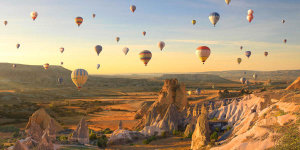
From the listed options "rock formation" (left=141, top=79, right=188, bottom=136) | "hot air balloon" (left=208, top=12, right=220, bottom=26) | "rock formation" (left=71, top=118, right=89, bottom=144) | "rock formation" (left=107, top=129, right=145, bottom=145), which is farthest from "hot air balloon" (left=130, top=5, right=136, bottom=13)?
"rock formation" (left=71, top=118, right=89, bottom=144)

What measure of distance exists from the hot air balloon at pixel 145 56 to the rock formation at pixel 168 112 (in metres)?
14.1

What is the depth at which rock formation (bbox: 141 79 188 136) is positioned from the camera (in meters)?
36.5

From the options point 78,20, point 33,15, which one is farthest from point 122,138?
point 33,15

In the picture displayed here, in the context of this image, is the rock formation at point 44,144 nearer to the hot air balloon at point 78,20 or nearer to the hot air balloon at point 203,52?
the hot air balloon at point 203,52

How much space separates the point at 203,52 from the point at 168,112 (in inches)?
692

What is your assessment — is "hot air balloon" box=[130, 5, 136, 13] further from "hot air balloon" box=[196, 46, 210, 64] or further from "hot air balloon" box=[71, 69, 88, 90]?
"hot air balloon" box=[196, 46, 210, 64]

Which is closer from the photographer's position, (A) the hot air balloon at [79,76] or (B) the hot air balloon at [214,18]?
(A) the hot air balloon at [79,76]

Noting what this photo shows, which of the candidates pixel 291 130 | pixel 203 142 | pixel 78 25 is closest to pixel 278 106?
pixel 291 130

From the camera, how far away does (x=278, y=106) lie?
73.5ft

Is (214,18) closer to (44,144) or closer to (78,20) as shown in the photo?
(78,20)

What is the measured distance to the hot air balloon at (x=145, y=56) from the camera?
59031mm

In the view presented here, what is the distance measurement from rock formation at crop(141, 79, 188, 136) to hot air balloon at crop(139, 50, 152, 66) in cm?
1412

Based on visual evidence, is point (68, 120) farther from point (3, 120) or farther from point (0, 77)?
point (0, 77)

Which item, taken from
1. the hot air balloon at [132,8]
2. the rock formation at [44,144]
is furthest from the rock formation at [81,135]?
the hot air balloon at [132,8]
